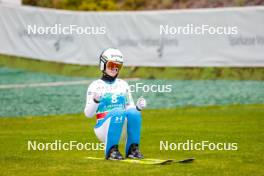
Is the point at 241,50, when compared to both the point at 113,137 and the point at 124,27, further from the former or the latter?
the point at 113,137

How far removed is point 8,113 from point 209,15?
7.66m

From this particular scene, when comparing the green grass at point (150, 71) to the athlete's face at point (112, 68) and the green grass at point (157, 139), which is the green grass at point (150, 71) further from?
the athlete's face at point (112, 68)

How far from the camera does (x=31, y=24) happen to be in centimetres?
2909

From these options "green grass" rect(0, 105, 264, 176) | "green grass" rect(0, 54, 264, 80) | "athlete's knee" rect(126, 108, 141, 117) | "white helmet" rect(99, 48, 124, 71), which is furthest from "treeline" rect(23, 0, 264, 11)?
"athlete's knee" rect(126, 108, 141, 117)

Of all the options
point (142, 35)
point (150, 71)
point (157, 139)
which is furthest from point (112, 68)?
point (150, 71)

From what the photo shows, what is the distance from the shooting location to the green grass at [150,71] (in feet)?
83.2

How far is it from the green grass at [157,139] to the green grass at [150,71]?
4.67 metres

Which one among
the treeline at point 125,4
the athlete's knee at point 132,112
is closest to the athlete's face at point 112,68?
the athlete's knee at point 132,112

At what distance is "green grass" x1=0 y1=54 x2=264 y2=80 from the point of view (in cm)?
2537

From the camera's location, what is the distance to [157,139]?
48.5 ft

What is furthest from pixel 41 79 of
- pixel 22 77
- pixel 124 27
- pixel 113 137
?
pixel 113 137

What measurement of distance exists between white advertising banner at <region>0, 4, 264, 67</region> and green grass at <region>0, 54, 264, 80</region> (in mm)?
258

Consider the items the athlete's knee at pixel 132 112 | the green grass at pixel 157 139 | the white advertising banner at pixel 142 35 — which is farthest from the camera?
the white advertising banner at pixel 142 35

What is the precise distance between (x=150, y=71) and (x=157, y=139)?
13.0 meters
